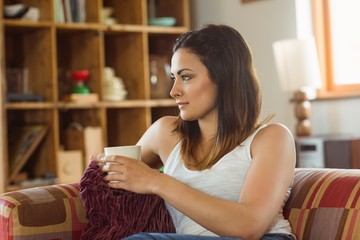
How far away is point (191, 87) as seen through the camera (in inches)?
78.1

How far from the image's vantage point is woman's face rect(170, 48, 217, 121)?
198cm

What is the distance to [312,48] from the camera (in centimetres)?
402

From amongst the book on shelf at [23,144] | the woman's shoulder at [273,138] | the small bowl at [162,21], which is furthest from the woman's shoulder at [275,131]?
the small bowl at [162,21]

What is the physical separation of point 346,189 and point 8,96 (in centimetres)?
254

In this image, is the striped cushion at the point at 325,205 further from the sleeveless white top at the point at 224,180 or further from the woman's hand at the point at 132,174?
the woman's hand at the point at 132,174

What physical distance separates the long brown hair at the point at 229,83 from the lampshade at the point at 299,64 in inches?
80.6

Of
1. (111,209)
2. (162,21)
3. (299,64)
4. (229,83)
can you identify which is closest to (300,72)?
(299,64)

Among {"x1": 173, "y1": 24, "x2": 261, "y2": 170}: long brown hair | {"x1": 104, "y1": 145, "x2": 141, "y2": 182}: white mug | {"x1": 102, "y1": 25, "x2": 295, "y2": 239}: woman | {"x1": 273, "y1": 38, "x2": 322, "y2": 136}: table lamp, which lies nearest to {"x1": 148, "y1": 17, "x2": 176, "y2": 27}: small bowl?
{"x1": 273, "y1": 38, "x2": 322, "y2": 136}: table lamp

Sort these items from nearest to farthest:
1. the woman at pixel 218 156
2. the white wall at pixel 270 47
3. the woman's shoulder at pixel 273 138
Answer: the woman at pixel 218 156 < the woman's shoulder at pixel 273 138 < the white wall at pixel 270 47

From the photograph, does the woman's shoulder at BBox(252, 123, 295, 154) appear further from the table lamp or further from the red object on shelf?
the red object on shelf

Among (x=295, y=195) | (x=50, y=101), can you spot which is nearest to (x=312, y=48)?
(x=50, y=101)

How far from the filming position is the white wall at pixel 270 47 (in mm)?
4289

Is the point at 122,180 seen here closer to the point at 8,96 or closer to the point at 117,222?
the point at 117,222

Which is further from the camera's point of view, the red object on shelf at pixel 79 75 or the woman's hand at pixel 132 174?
the red object on shelf at pixel 79 75
